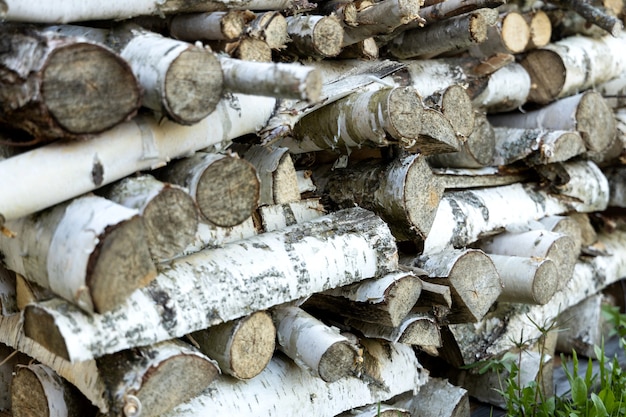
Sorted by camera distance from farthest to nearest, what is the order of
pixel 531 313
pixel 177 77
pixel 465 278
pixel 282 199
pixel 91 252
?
pixel 531 313
pixel 465 278
pixel 282 199
pixel 177 77
pixel 91 252

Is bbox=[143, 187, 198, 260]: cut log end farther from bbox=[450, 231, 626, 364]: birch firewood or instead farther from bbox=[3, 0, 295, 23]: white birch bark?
bbox=[450, 231, 626, 364]: birch firewood

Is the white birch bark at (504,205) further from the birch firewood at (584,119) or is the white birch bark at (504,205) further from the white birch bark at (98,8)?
the white birch bark at (98,8)

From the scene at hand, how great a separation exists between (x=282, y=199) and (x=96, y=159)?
26.2 inches

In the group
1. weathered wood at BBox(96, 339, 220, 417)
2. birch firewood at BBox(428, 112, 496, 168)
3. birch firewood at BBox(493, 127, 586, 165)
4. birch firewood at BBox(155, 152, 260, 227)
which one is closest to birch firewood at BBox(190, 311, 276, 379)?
weathered wood at BBox(96, 339, 220, 417)

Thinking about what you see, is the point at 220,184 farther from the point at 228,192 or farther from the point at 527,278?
the point at 527,278

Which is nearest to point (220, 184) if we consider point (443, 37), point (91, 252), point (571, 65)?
point (91, 252)

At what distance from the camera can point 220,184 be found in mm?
2137

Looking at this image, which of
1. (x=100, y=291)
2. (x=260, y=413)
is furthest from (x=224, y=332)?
(x=100, y=291)

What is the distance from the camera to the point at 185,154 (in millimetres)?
2209

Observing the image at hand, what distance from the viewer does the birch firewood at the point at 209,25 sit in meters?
2.29

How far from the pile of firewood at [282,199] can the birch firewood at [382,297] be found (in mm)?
11

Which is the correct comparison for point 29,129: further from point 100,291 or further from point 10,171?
point 100,291

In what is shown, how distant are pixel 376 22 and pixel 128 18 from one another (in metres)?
0.83

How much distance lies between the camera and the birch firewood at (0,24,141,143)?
1.85 m
